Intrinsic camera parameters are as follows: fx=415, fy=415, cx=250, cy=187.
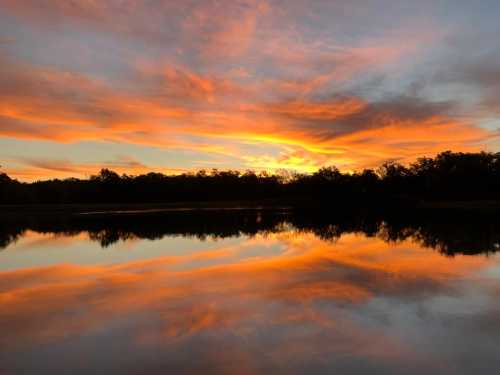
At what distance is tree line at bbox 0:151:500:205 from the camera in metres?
65.8

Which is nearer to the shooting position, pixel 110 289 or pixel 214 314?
pixel 214 314

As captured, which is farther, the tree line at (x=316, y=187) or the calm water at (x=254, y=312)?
the tree line at (x=316, y=187)

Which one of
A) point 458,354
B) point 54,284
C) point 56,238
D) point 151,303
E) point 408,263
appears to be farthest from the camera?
point 56,238

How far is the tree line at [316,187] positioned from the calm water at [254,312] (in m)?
51.8

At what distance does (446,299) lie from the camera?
7809 mm

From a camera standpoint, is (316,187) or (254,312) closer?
(254,312)

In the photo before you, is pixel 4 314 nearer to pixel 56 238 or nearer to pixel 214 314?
pixel 214 314

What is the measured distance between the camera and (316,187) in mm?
76062

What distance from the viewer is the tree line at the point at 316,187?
2589 inches

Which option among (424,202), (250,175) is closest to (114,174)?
(250,175)

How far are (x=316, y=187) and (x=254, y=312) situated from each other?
6994 cm

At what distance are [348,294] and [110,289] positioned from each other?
5196mm

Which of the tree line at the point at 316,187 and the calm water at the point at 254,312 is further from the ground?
the tree line at the point at 316,187

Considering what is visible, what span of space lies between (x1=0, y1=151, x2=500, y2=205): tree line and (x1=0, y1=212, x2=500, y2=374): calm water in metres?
51.8
